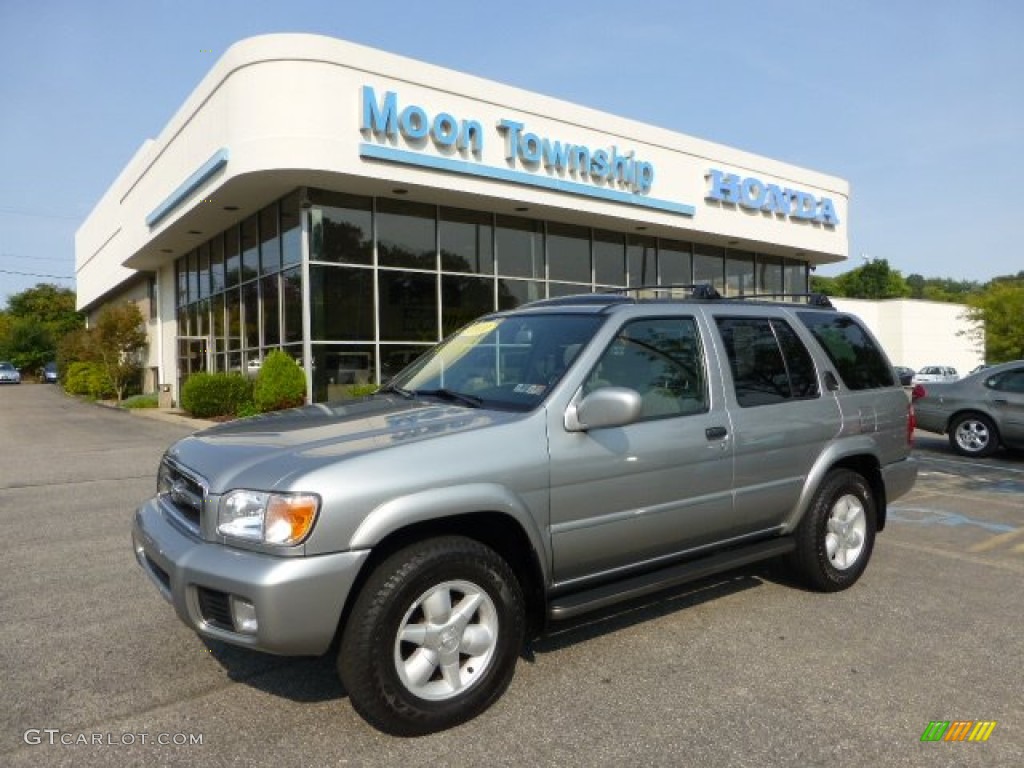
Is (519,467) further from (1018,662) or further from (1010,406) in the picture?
(1010,406)

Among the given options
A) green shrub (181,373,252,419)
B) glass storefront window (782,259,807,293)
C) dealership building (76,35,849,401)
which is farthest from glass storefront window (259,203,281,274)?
glass storefront window (782,259,807,293)

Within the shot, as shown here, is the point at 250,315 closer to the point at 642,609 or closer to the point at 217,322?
the point at 217,322

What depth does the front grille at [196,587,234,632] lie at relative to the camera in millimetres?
2799

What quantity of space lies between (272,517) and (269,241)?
16150mm

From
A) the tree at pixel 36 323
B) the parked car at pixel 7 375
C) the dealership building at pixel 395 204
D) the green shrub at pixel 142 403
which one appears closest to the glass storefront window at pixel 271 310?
the dealership building at pixel 395 204

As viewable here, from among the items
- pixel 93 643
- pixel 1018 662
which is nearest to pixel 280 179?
pixel 93 643

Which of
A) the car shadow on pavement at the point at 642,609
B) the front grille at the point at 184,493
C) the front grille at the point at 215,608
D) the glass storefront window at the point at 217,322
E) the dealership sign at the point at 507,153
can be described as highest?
the dealership sign at the point at 507,153

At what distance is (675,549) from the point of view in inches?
152

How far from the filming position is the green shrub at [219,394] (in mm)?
17422

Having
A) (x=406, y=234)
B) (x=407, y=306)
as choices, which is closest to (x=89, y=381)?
(x=407, y=306)

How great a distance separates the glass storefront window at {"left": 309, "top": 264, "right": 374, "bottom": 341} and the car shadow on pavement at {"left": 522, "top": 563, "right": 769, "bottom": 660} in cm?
1230

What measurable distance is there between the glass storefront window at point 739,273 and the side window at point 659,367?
68.7 feet

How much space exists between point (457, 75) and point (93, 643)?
14324mm

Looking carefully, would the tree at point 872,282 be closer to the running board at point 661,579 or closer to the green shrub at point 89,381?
the green shrub at point 89,381
